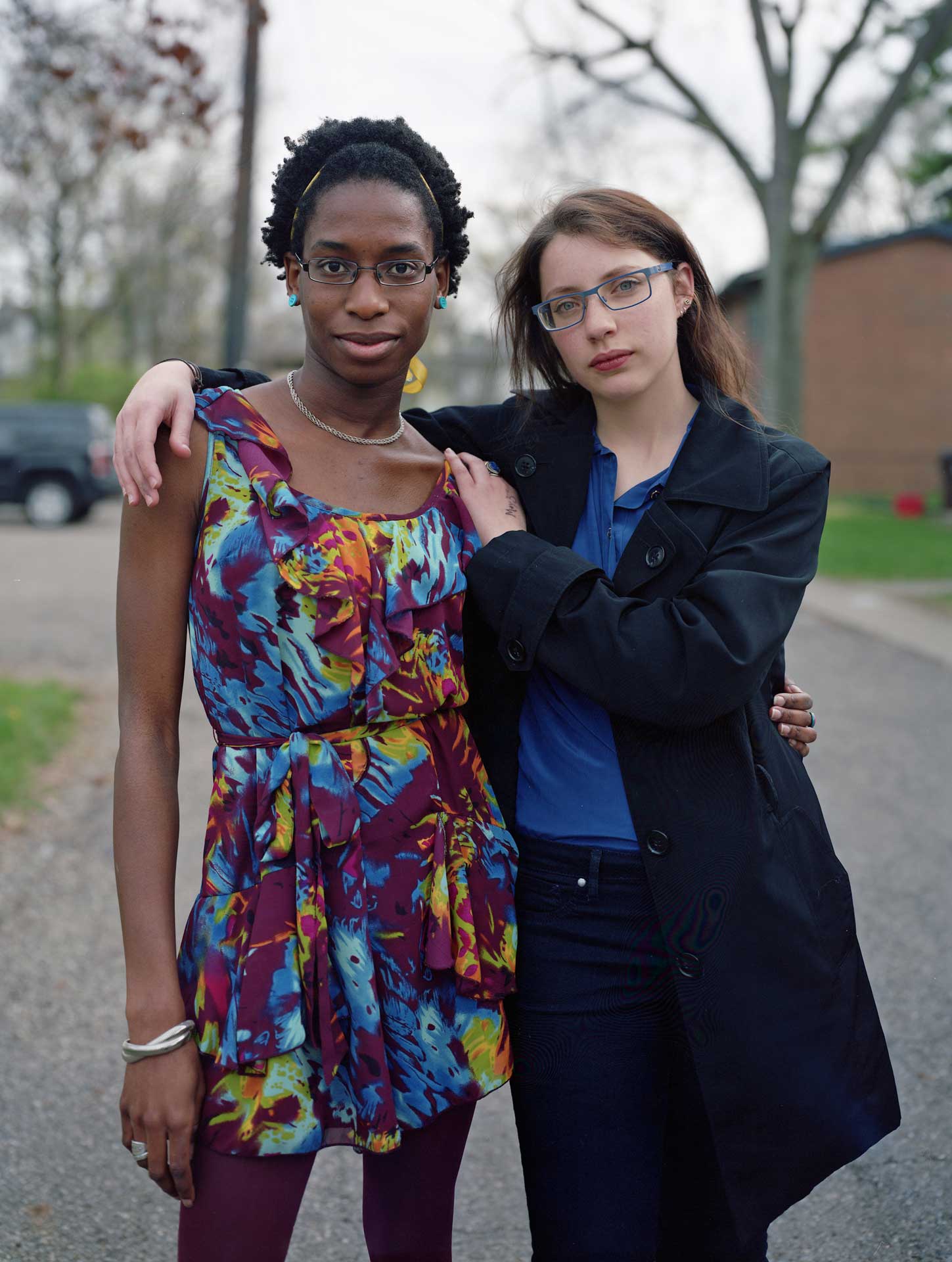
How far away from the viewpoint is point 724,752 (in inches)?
83.8

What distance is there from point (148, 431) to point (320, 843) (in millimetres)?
672

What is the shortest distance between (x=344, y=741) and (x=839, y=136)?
36.8 metres

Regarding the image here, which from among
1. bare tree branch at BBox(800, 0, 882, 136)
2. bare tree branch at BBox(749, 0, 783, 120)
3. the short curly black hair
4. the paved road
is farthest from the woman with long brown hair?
bare tree branch at BBox(800, 0, 882, 136)

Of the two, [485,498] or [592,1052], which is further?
[485,498]

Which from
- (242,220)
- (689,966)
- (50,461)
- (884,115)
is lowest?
(50,461)

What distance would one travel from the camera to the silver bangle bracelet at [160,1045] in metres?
1.88

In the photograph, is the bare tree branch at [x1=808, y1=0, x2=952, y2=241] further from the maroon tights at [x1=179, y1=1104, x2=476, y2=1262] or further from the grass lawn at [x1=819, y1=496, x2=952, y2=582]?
the maroon tights at [x1=179, y1=1104, x2=476, y2=1262]

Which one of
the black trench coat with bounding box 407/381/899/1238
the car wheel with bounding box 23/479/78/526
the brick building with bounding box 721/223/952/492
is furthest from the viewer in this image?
the brick building with bounding box 721/223/952/492

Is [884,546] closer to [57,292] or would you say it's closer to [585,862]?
[585,862]

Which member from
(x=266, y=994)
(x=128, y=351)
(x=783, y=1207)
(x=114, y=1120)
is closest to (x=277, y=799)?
(x=266, y=994)

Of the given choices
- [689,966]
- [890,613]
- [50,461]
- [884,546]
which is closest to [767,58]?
[884,546]

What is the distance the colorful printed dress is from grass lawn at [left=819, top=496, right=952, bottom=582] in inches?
385

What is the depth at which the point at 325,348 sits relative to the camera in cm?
208

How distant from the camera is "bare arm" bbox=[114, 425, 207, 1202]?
1.88m
